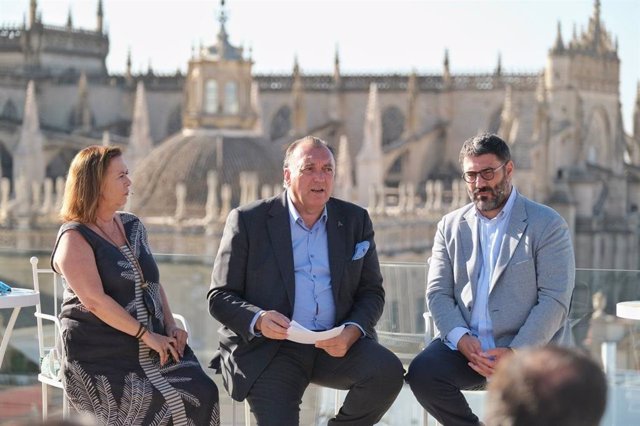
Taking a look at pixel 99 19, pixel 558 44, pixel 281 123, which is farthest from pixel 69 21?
pixel 558 44

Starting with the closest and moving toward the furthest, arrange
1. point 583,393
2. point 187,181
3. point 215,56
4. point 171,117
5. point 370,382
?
point 583,393, point 370,382, point 187,181, point 215,56, point 171,117

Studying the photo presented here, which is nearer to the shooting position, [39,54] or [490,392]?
[490,392]

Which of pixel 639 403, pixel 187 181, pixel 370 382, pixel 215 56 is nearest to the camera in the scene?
pixel 370 382

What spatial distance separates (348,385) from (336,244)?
0.59 meters

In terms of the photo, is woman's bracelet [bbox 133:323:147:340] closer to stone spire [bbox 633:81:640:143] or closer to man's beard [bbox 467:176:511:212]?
man's beard [bbox 467:176:511:212]

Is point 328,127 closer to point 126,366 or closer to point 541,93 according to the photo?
point 541,93

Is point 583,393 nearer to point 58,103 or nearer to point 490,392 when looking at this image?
point 490,392

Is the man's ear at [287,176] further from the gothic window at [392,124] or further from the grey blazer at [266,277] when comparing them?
the gothic window at [392,124]

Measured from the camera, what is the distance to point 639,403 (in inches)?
255

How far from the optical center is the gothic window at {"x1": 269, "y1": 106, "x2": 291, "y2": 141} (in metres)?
51.9

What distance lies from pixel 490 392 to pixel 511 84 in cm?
4827

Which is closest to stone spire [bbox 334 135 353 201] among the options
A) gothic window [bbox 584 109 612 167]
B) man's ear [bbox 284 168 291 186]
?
gothic window [bbox 584 109 612 167]

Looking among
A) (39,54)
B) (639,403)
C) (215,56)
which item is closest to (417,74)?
(215,56)

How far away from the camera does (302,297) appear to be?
5.79 meters
